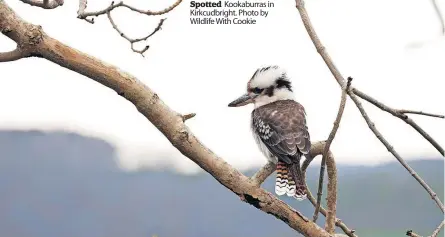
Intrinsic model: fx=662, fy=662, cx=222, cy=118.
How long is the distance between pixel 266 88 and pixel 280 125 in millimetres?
97

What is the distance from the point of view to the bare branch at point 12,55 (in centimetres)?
100

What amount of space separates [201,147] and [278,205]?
15cm

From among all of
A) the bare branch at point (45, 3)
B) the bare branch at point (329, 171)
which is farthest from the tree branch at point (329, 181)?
the bare branch at point (45, 3)

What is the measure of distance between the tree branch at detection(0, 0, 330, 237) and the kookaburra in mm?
94

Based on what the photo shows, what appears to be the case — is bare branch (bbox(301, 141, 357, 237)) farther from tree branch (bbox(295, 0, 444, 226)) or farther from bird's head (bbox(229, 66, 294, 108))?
tree branch (bbox(295, 0, 444, 226))

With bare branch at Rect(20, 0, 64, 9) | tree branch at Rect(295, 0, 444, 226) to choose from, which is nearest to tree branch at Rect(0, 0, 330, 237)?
bare branch at Rect(20, 0, 64, 9)

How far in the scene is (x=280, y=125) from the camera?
1.24 m

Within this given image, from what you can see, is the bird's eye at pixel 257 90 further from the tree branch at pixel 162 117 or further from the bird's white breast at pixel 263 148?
the tree branch at pixel 162 117

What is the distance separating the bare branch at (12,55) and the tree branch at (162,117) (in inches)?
0.7

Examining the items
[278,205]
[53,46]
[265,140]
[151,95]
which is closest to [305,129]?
[265,140]

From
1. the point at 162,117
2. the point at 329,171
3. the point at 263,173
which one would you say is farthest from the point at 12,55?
the point at 329,171

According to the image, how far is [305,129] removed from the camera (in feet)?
3.97

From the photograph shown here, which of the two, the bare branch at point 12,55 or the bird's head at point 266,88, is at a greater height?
the bird's head at point 266,88

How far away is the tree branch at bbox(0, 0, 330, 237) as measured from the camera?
3.21ft
